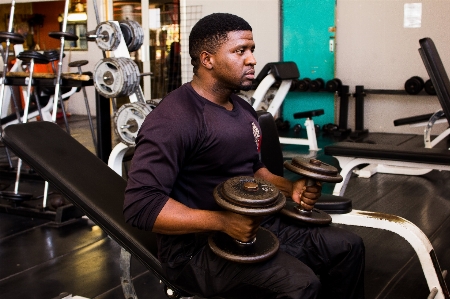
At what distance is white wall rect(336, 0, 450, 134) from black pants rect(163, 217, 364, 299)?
185 inches

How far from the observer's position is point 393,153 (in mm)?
2518

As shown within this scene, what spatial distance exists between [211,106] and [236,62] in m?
0.13

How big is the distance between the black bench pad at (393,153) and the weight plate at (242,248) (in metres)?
1.32

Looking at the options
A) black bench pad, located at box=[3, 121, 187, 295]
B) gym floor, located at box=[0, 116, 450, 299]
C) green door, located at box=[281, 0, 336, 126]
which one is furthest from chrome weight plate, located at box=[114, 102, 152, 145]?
green door, located at box=[281, 0, 336, 126]

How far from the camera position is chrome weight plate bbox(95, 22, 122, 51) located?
3.18 meters

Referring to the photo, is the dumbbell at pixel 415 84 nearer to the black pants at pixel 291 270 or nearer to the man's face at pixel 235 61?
the black pants at pixel 291 270

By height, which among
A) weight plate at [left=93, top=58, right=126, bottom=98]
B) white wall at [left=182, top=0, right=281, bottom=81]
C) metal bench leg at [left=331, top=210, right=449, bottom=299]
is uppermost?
white wall at [left=182, top=0, right=281, bottom=81]

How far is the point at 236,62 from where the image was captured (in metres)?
1.43

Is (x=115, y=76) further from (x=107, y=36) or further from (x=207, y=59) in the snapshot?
(x=207, y=59)

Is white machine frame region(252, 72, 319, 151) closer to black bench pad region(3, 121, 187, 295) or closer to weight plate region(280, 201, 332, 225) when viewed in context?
black bench pad region(3, 121, 187, 295)

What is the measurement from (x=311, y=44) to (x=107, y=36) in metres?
3.71

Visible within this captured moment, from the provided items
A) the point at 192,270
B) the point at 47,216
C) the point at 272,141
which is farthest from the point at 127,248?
the point at 47,216

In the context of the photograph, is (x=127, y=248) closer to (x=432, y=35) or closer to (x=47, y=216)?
(x=47, y=216)

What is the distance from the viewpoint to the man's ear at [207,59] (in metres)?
1.44
